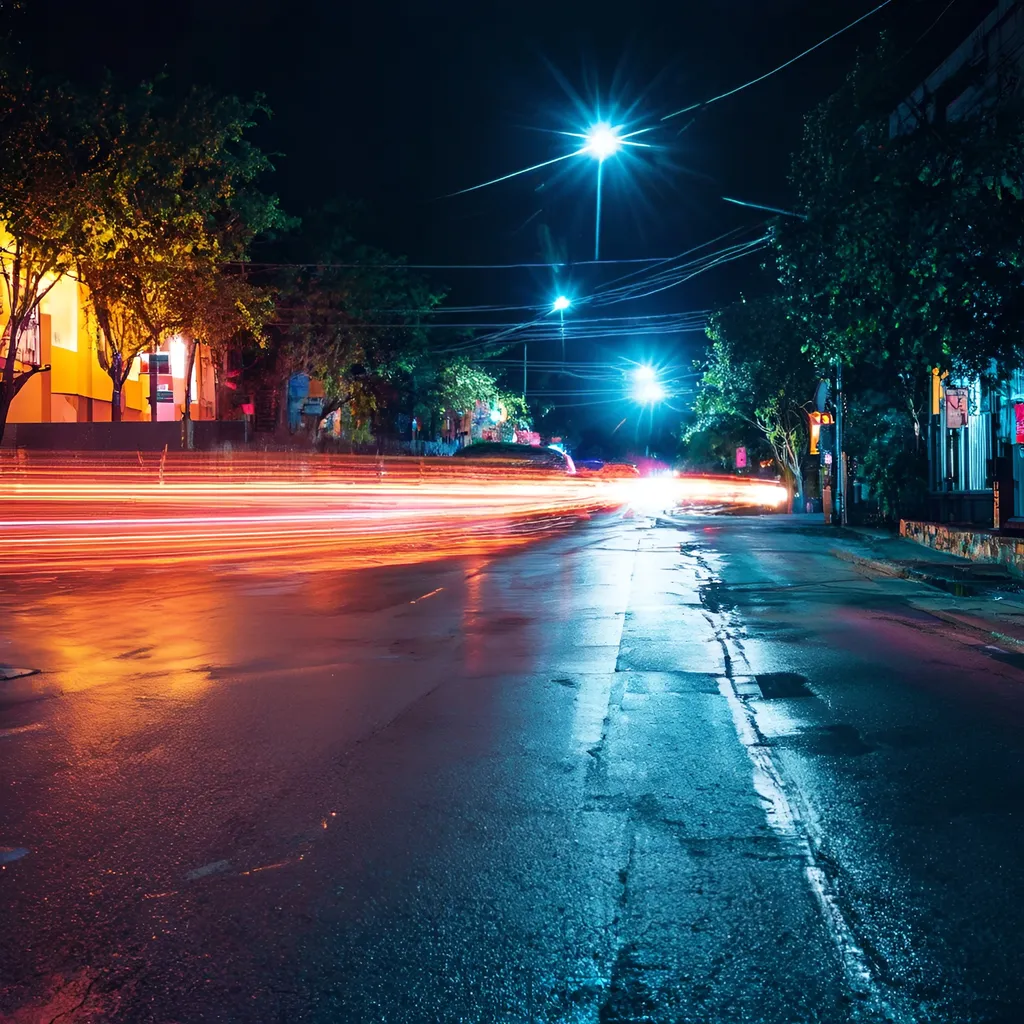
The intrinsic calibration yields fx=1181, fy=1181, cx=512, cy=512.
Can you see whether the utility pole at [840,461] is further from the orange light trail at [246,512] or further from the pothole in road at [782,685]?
the pothole in road at [782,685]

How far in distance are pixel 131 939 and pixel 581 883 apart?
178 cm

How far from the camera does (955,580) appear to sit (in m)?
17.3

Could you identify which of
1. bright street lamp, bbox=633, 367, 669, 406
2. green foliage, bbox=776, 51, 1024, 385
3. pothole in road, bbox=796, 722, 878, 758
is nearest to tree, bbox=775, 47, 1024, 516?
green foliage, bbox=776, 51, 1024, 385

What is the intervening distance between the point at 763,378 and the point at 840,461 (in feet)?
37.4

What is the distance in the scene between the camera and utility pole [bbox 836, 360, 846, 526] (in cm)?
3256

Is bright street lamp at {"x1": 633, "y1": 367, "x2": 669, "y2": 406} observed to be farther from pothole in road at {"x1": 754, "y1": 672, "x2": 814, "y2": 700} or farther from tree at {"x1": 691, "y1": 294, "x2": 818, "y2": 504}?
pothole in road at {"x1": 754, "y1": 672, "x2": 814, "y2": 700}

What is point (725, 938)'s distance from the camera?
4.32 metres

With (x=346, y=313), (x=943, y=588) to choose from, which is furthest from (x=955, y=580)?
(x=346, y=313)

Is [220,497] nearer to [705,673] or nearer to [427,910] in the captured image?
[705,673]

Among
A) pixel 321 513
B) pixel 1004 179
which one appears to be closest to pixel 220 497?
pixel 321 513

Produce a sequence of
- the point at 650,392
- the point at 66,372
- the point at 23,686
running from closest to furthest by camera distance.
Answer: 1. the point at 23,686
2. the point at 66,372
3. the point at 650,392

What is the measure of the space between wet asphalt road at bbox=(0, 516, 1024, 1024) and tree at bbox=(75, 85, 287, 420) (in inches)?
804

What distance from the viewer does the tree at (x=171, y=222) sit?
95.2 feet

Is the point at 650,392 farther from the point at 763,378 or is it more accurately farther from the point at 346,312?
the point at 346,312
